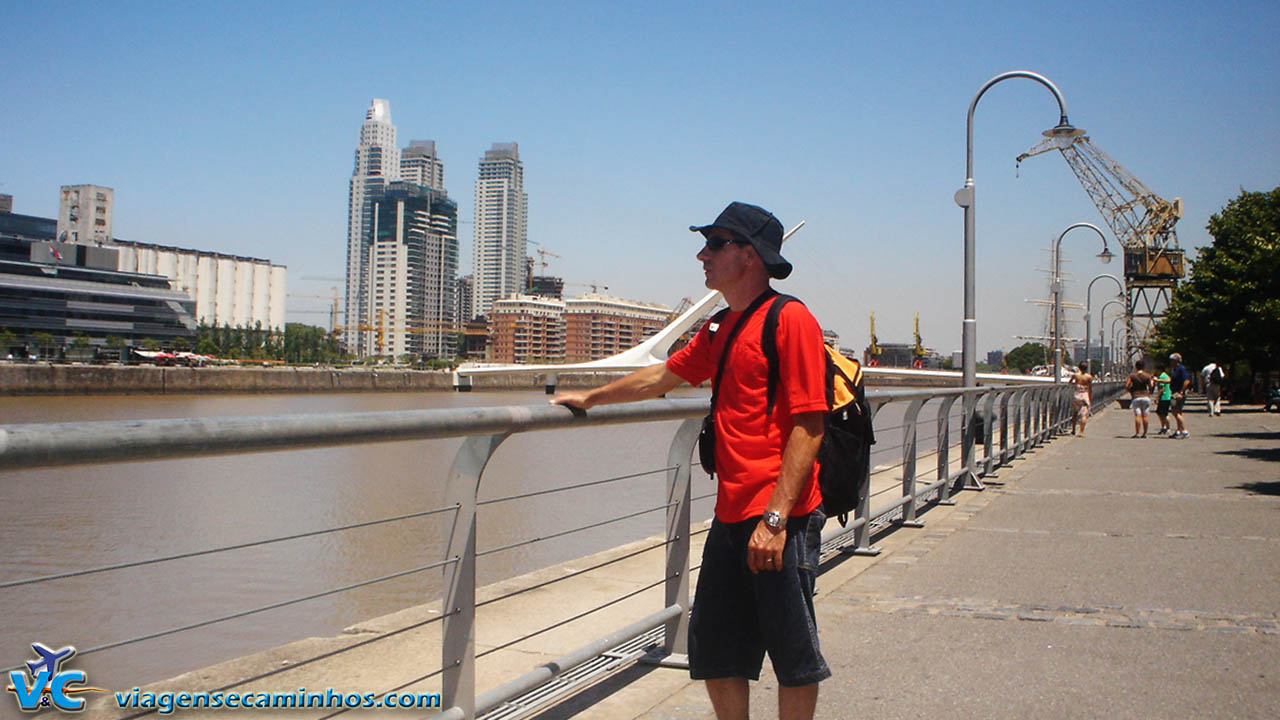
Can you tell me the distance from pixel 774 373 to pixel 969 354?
1180 cm

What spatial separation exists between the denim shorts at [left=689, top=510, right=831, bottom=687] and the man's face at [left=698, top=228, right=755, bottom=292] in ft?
2.22

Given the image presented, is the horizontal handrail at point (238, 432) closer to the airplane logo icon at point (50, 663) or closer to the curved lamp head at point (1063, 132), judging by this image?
the airplane logo icon at point (50, 663)

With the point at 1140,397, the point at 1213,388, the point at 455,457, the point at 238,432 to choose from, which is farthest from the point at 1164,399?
the point at 238,432

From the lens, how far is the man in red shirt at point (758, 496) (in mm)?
2668

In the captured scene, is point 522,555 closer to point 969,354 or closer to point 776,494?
point 969,354

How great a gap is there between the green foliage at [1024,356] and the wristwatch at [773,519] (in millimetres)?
172500

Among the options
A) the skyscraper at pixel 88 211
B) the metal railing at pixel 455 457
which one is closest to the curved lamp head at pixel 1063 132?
the metal railing at pixel 455 457

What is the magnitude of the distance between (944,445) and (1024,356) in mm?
177446

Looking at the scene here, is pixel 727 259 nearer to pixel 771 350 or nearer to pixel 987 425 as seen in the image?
pixel 771 350

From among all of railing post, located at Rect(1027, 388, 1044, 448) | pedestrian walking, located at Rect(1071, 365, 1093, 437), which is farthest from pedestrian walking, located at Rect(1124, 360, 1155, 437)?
railing post, located at Rect(1027, 388, 1044, 448)

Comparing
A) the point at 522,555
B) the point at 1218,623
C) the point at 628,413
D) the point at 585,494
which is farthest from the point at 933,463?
the point at 628,413

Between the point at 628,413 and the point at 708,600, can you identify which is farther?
the point at 628,413

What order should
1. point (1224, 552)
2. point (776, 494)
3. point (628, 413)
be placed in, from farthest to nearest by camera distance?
point (1224, 552) < point (628, 413) < point (776, 494)

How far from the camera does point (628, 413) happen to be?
142 inches
